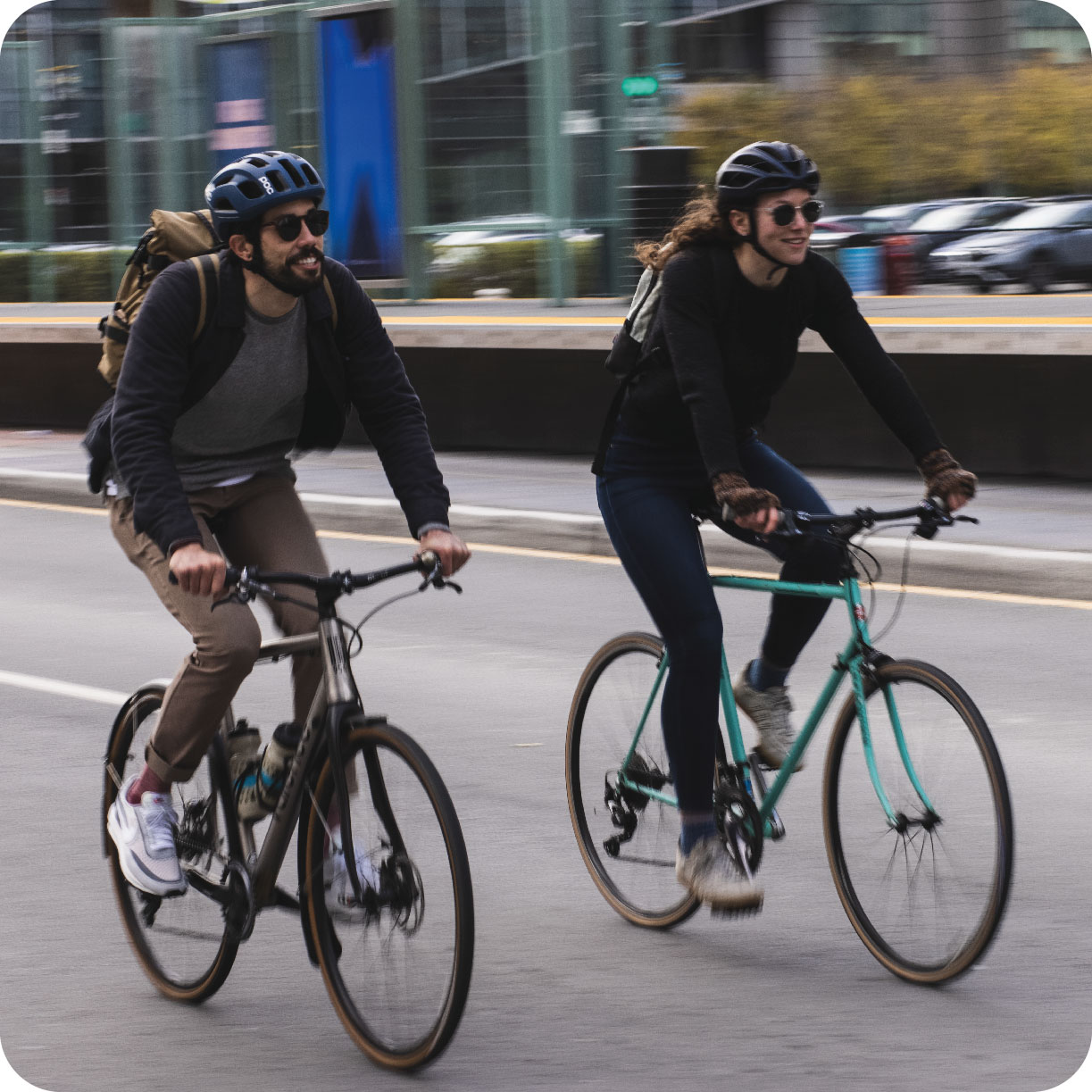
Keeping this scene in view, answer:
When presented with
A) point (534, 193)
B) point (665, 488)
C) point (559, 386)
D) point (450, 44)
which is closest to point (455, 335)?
point (559, 386)

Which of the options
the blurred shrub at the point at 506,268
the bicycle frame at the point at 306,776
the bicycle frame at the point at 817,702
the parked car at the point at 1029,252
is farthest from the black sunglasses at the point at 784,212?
the parked car at the point at 1029,252

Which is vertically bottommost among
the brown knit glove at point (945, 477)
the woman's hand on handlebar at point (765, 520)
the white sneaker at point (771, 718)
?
the white sneaker at point (771, 718)

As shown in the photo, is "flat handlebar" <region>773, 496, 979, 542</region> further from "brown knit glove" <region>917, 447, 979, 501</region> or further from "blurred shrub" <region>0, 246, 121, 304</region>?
"blurred shrub" <region>0, 246, 121, 304</region>

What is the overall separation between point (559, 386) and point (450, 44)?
26.6ft

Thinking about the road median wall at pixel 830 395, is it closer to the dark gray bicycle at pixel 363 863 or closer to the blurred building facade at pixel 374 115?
the blurred building facade at pixel 374 115

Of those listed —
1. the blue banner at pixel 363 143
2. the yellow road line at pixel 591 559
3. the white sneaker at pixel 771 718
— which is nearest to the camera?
the white sneaker at pixel 771 718

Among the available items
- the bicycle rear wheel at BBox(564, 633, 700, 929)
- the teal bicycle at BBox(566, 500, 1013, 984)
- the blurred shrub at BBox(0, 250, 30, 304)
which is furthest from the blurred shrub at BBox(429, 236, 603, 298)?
the teal bicycle at BBox(566, 500, 1013, 984)

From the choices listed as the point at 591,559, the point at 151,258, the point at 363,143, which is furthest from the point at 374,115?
the point at 151,258

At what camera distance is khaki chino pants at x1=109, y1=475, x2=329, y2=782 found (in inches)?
170

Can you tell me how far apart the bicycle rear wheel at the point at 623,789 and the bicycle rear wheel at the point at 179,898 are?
3.56 ft

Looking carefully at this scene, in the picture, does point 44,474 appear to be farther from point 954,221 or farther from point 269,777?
point 954,221

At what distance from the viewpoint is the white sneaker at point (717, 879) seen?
471 centimetres

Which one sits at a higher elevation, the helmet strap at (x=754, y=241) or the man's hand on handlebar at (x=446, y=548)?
the helmet strap at (x=754, y=241)

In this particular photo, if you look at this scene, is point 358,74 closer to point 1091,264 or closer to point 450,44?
point 450,44
